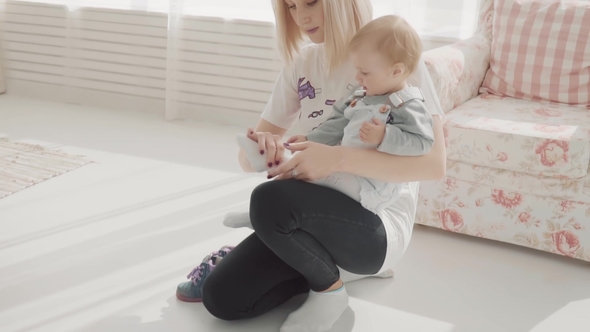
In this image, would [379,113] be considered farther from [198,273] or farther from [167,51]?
[167,51]

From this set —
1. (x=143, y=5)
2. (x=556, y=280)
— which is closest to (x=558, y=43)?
(x=556, y=280)

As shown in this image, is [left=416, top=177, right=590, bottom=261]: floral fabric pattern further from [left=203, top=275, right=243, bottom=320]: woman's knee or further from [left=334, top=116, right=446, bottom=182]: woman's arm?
[left=203, top=275, right=243, bottom=320]: woman's knee

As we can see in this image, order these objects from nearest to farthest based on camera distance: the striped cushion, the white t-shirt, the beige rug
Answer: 1. the white t-shirt
2. the striped cushion
3. the beige rug

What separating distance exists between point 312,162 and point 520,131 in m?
→ 0.84

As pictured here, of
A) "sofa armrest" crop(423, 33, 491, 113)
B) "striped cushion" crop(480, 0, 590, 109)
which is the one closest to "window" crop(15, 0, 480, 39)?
"sofa armrest" crop(423, 33, 491, 113)

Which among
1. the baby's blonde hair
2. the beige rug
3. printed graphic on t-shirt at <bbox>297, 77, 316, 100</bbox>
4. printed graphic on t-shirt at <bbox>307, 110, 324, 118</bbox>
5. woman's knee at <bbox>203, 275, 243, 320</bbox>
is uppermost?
the baby's blonde hair

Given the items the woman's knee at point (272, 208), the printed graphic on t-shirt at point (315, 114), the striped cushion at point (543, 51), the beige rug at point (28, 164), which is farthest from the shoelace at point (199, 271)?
the striped cushion at point (543, 51)

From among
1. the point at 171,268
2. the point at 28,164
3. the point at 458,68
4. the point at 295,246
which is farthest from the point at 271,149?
the point at 28,164

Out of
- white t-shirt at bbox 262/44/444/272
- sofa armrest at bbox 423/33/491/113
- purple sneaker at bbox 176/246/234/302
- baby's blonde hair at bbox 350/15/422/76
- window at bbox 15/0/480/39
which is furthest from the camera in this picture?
window at bbox 15/0/480/39

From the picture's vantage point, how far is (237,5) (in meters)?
3.48

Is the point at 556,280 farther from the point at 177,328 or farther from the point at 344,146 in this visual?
the point at 177,328

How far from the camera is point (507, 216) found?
2.05 metres

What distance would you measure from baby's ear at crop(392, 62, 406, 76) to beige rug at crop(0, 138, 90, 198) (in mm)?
1632

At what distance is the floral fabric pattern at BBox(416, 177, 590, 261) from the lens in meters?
1.97
